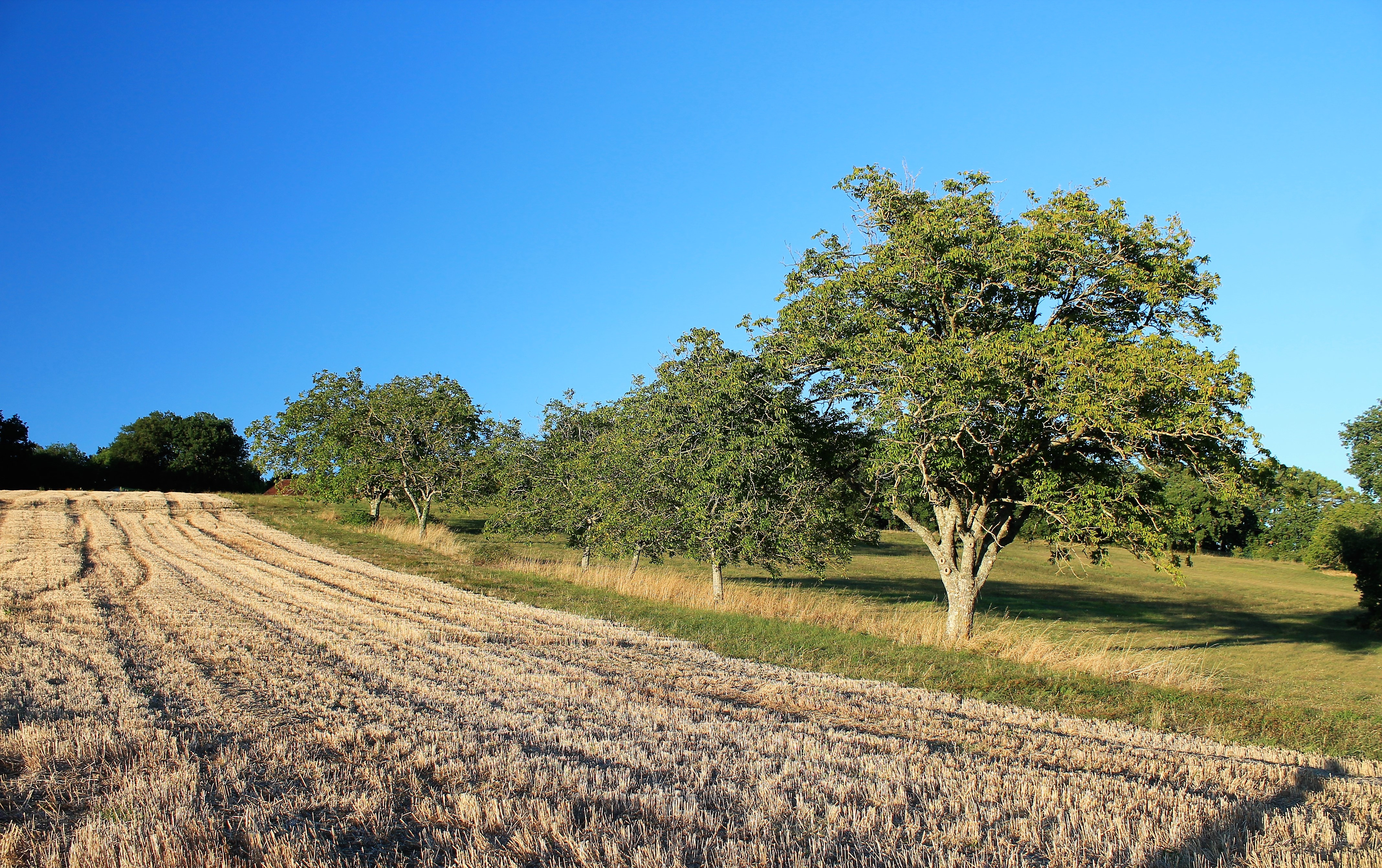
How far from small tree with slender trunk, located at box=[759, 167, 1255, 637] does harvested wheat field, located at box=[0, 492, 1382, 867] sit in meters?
6.98

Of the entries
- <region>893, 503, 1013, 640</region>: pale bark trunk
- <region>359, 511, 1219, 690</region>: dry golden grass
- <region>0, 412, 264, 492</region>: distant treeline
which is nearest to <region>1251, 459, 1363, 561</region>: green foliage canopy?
<region>359, 511, 1219, 690</region>: dry golden grass

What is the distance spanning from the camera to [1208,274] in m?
15.8

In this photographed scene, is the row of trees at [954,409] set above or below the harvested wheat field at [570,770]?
above

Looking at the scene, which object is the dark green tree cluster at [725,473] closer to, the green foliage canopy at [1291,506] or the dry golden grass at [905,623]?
the dry golden grass at [905,623]

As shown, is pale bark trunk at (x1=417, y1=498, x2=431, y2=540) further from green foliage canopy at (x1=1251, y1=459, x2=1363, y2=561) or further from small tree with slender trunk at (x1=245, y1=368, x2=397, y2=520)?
green foliage canopy at (x1=1251, y1=459, x2=1363, y2=561)

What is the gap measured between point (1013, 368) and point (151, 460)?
103 meters

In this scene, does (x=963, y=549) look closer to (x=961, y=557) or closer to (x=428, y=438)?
(x=961, y=557)

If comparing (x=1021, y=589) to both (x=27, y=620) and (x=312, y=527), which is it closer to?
(x=312, y=527)

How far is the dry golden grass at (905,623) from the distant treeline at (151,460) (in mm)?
75939

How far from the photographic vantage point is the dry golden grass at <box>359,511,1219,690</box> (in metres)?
13.2

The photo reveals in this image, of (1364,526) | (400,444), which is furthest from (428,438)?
(1364,526)

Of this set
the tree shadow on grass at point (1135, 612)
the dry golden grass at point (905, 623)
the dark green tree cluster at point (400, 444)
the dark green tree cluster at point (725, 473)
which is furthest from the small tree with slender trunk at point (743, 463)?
the dark green tree cluster at point (400, 444)

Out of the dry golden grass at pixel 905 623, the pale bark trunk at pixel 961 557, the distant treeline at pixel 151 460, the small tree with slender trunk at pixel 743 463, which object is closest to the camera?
the dry golden grass at pixel 905 623

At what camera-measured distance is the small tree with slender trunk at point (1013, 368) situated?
1371 cm
